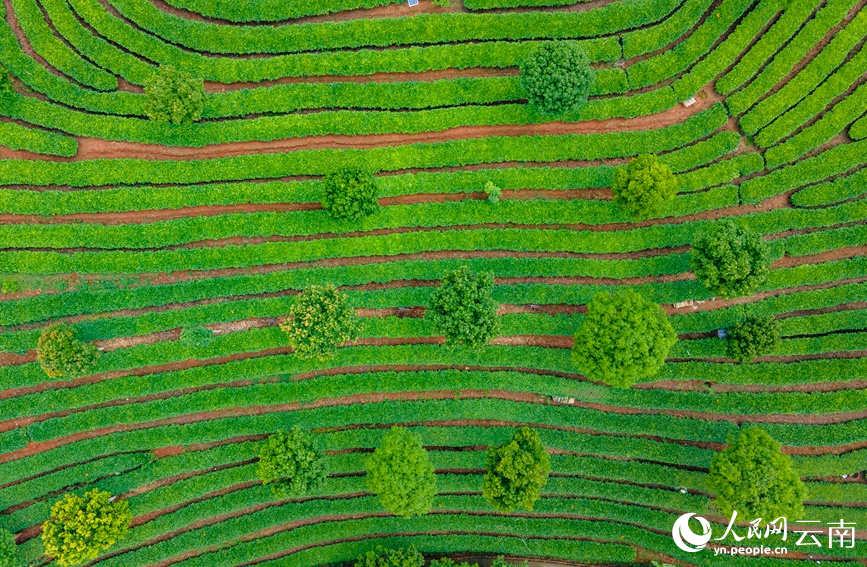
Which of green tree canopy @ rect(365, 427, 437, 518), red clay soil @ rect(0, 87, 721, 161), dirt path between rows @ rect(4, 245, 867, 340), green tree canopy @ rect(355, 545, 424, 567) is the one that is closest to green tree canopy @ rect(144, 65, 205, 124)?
red clay soil @ rect(0, 87, 721, 161)

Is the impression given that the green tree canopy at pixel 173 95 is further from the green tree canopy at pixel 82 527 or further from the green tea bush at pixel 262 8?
the green tree canopy at pixel 82 527

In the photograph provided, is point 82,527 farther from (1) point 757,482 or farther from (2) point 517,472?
(1) point 757,482

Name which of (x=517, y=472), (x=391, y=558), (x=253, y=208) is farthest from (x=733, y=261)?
(x=253, y=208)

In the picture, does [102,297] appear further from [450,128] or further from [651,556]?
[651,556]

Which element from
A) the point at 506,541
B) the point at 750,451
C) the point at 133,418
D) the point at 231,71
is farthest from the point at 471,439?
the point at 231,71

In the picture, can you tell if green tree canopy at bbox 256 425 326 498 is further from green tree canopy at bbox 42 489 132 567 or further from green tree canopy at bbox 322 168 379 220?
green tree canopy at bbox 322 168 379 220
